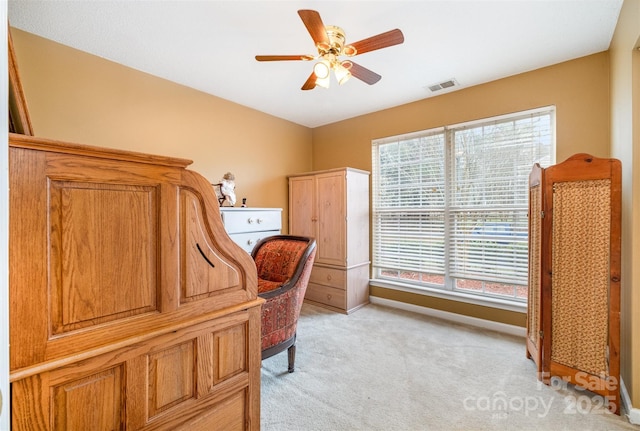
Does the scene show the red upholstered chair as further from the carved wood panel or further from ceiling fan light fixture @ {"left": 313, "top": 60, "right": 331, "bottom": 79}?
ceiling fan light fixture @ {"left": 313, "top": 60, "right": 331, "bottom": 79}

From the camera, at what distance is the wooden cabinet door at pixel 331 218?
3.67m

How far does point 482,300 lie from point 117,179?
138 inches

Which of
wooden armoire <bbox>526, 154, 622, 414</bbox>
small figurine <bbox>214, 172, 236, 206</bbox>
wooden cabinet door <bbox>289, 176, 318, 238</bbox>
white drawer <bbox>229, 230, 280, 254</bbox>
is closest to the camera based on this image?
wooden armoire <bbox>526, 154, 622, 414</bbox>

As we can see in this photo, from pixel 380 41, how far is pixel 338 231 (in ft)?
7.66

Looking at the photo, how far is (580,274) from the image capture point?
1.97 m

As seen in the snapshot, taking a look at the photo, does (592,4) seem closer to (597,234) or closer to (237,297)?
(597,234)

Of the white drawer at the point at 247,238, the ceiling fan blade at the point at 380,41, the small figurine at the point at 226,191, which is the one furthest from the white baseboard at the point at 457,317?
the ceiling fan blade at the point at 380,41

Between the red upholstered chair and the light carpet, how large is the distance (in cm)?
32

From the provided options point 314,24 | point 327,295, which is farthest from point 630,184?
point 327,295

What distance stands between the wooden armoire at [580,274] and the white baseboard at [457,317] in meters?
0.76

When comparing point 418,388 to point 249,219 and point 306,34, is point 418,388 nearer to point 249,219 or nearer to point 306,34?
point 249,219

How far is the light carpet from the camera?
5.59ft

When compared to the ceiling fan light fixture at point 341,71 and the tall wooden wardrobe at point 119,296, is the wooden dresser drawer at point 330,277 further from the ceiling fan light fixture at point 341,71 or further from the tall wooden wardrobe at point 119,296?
the tall wooden wardrobe at point 119,296

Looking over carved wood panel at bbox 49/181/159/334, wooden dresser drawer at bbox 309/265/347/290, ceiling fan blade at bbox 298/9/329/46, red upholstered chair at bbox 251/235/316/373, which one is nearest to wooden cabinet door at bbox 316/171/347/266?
wooden dresser drawer at bbox 309/265/347/290
